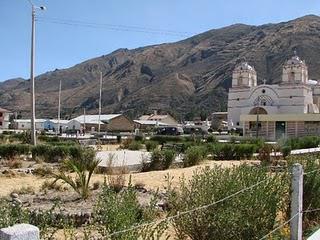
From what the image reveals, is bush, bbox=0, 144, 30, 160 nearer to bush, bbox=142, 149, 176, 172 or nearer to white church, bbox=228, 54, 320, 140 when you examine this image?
bush, bbox=142, 149, 176, 172

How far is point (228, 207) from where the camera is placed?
20.0 feet

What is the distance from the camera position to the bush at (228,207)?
19.9ft

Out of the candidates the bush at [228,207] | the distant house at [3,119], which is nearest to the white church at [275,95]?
the distant house at [3,119]

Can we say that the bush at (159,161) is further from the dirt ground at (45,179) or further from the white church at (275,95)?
the white church at (275,95)

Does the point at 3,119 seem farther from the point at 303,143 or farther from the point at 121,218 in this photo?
the point at 121,218

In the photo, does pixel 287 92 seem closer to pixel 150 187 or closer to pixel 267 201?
pixel 150 187

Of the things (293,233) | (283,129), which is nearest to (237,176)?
(293,233)

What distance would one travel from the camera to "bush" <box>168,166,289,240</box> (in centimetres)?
608

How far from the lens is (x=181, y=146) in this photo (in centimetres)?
2862

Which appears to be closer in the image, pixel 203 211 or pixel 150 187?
pixel 203 211

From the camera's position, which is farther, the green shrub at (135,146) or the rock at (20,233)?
the green shrub at (135,146)

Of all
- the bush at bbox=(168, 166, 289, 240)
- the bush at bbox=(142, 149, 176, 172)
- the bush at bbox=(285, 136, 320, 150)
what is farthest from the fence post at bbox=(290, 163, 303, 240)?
the bush at bbox=(285, 136, 320, 150)

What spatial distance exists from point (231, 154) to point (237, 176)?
19.2m

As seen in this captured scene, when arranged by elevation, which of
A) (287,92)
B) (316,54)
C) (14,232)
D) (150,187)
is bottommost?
(150,187)
